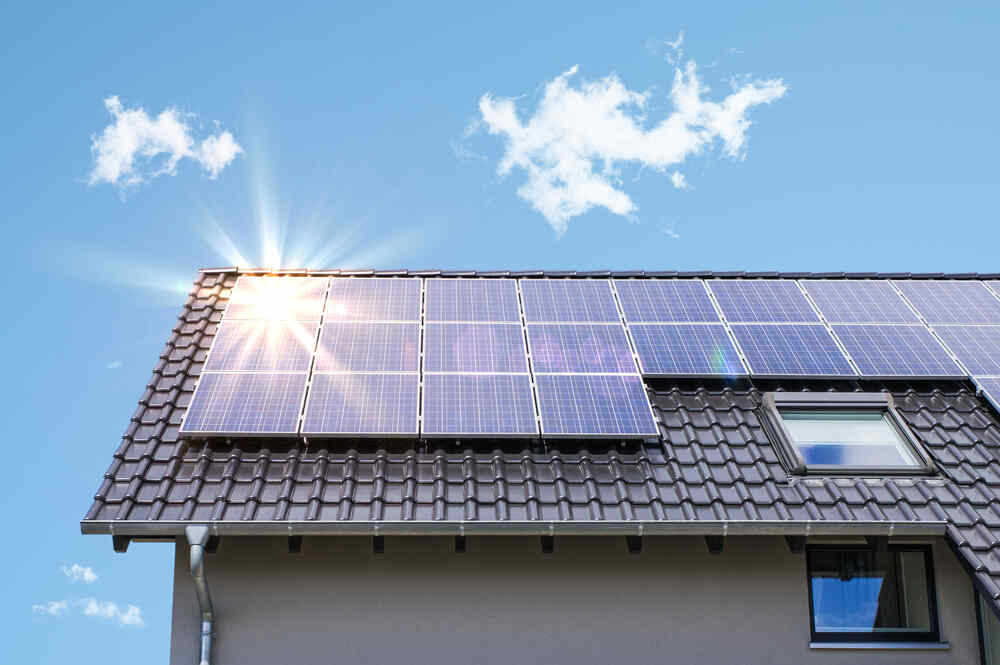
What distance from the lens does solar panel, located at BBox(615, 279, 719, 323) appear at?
39.7 ft

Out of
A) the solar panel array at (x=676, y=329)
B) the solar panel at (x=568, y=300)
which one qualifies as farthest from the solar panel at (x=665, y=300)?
the solar panel at (x=568, y=300)

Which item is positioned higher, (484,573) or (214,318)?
(214,318)

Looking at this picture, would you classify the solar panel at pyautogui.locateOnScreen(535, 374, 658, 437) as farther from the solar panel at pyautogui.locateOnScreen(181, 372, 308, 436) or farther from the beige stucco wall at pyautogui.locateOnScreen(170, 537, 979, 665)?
the solar panel at pyautogui.locateOnScreen(181, 372, 308, 436)

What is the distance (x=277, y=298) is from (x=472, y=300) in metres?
2.51

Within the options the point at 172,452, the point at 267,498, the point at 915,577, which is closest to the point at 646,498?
the point at 915,577

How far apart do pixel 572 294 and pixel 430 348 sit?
2.50 m

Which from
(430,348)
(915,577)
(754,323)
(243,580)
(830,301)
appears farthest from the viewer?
(830,301)

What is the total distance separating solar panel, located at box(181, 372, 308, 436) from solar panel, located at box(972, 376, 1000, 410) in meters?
7.66

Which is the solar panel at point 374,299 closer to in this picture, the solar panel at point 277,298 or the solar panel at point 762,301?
the solar panel at point 277,298

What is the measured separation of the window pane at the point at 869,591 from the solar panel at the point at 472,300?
4584mm

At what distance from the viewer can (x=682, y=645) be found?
28.7 ft

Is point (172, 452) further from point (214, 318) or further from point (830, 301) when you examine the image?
point (830, 301)

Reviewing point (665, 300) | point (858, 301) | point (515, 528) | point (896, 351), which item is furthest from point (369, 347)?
point (858, 301)

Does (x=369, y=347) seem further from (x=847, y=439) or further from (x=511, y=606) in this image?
(x=847, y=439)
